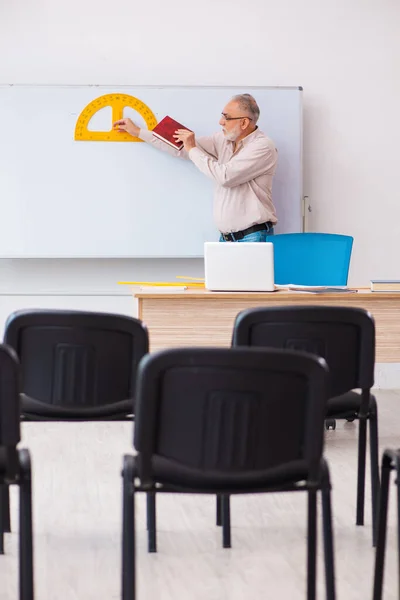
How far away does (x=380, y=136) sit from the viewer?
5789 millimetres

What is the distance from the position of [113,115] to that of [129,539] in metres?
3.95

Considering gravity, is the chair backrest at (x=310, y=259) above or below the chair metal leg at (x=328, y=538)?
above

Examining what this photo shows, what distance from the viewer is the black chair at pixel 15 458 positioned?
1826 millimetres

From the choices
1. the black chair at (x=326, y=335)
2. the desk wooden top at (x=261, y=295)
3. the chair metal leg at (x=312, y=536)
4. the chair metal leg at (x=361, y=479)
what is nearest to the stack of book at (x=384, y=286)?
the desk wooden top at (x=261, y=295)

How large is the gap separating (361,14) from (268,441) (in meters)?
4.53

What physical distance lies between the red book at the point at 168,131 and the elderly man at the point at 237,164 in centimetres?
3

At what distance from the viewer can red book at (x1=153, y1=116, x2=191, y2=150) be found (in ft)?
17.9

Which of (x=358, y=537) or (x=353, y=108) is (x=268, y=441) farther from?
(x=353, y=108)

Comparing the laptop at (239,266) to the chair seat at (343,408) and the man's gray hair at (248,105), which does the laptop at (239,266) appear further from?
the man's gray hair at (248,105)

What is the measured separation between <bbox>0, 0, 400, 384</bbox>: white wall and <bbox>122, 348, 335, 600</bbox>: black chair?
3885mm

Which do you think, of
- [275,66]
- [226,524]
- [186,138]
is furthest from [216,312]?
[275,66]

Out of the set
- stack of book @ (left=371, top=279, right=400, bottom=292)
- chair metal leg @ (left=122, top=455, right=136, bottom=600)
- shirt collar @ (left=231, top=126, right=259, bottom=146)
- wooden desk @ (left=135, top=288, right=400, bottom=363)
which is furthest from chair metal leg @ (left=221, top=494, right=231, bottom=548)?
shirt collar @ (left=231, top=126, right=259, bottom=146)

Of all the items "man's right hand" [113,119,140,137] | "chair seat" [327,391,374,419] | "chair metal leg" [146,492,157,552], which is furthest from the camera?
"man's right hand" [113,119,140,137]

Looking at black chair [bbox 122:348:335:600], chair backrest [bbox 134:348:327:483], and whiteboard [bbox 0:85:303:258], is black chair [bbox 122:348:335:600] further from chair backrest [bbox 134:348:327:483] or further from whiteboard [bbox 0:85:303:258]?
whiteboard [bbox 0:85:303:258]
